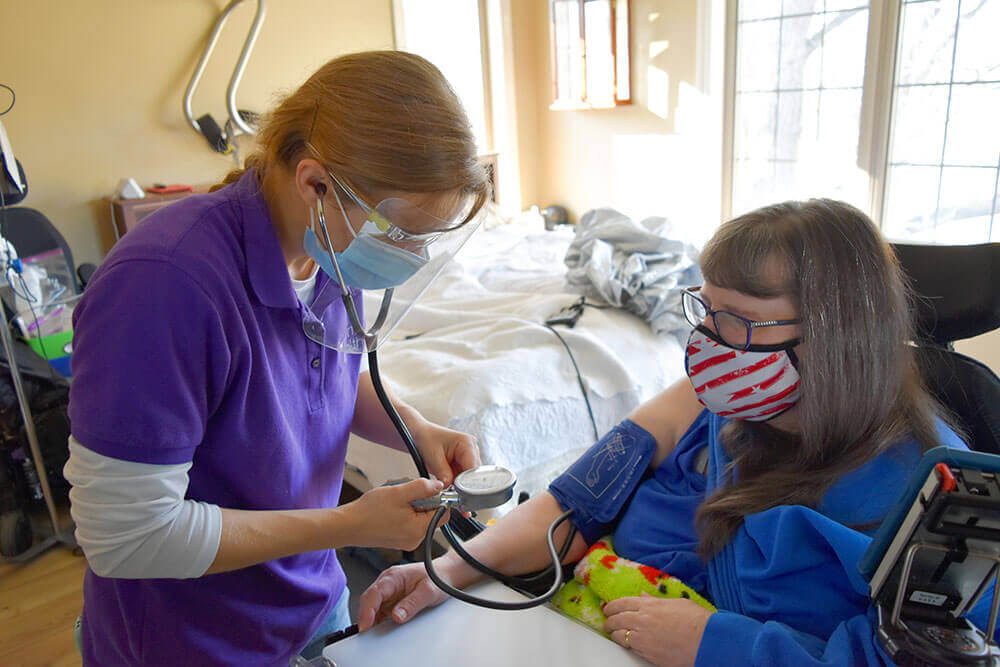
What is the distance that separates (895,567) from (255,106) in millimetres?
3842

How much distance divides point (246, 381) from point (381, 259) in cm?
23

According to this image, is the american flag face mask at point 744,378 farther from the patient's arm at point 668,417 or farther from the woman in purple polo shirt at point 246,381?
the woman in purple polo shirt at point 246,381

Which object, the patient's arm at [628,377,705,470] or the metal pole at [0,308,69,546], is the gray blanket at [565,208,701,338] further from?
the metal pole at [0,308,69,546]

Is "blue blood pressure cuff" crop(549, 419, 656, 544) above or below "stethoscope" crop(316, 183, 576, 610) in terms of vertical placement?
below

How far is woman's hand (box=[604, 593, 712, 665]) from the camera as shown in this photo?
2.82ft

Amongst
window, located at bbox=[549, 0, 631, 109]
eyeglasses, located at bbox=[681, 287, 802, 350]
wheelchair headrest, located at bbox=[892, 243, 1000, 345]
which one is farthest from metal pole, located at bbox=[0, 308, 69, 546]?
window, located at bbox=[549, 0, 631, 109]

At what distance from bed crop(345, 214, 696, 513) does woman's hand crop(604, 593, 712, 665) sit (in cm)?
70

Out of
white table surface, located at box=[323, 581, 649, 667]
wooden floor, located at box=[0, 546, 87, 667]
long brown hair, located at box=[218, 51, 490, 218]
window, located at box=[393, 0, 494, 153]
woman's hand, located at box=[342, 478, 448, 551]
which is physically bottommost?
wooden floor, located at box=[0, 546, 87, 667]

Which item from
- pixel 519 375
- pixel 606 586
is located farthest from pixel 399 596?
pixel 519 375

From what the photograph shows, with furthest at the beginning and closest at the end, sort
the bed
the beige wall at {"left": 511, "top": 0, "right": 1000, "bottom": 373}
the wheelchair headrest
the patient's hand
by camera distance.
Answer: the beige wall at {"left": 511, "top": 0, "right": 1000, "bottom": 373}, the bed, the wheelchair headrest, the patient's hand

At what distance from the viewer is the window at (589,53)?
3.99 m

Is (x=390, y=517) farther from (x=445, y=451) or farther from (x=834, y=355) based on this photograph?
(x=834, y=355)

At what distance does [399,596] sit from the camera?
38.0 inches

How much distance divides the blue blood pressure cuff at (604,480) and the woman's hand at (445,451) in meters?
0.24
